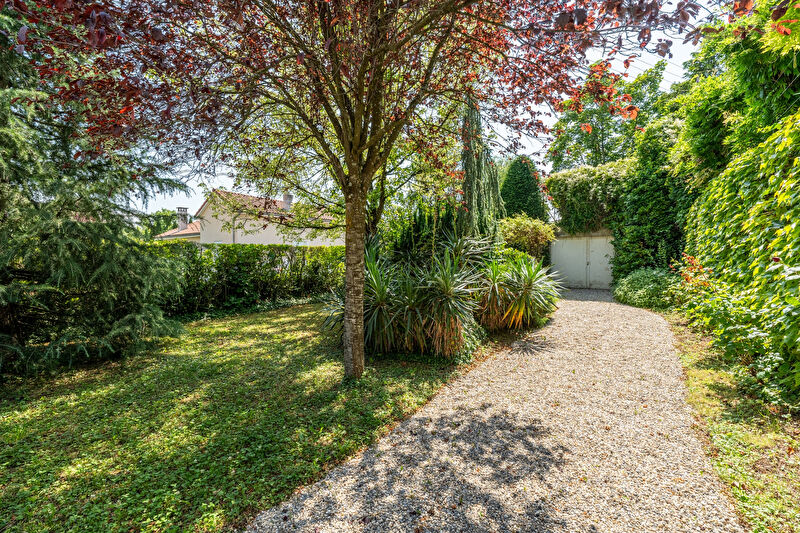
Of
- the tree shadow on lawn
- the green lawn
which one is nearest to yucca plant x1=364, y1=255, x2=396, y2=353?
the green lawn

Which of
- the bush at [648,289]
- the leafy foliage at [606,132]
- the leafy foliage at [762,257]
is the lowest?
the bush at [648,289]

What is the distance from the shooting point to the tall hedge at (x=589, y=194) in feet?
37.8

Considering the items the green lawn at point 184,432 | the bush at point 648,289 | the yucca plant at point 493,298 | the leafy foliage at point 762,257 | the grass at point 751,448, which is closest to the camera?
the grass at point 751,448

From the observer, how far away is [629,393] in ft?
12.0

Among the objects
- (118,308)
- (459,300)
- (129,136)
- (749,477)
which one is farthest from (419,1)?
(118,308)

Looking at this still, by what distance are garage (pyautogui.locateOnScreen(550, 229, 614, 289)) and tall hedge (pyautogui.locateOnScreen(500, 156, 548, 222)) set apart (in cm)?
216

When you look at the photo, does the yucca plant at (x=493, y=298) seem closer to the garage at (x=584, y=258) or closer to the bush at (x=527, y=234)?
the bush at (x=527, y=234)

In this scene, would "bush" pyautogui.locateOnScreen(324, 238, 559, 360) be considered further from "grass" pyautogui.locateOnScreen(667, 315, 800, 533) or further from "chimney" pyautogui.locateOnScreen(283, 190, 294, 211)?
"chimney" pyautogui.locateOnScreen(283, 190, 294, 211)

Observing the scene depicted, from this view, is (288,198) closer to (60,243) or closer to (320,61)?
(60,243)

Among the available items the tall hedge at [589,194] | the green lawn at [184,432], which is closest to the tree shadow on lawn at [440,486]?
the green lawn at [184,432]

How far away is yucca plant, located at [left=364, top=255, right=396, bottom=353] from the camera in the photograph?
4.84 metres

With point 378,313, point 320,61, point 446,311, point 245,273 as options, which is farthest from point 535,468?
point 245,273

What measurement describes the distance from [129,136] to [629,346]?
6829 mm

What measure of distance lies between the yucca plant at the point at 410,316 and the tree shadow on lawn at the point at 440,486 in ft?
5.74
